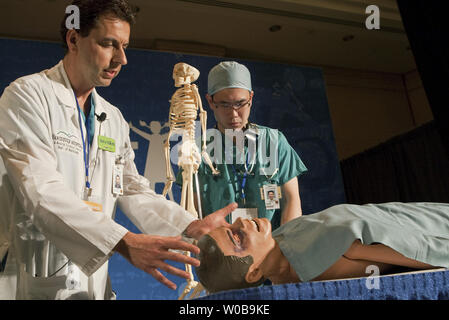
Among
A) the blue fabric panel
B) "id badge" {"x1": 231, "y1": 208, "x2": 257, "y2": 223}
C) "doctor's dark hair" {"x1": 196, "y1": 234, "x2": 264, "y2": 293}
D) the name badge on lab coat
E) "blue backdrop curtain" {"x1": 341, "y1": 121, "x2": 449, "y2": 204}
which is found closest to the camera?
the blue fabric panel

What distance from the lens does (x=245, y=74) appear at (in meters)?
2.53

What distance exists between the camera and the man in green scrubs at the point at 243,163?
2350 millimetres

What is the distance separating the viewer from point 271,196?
2.33m

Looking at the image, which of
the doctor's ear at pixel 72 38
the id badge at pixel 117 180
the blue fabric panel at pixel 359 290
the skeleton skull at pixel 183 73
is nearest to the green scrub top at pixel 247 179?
the skeleton skull at pixel 183 73

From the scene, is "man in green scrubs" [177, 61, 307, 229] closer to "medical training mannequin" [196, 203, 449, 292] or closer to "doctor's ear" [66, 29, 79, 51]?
"medical training mannequin" [196, 203, 449, 292]

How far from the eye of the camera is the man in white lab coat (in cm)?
124

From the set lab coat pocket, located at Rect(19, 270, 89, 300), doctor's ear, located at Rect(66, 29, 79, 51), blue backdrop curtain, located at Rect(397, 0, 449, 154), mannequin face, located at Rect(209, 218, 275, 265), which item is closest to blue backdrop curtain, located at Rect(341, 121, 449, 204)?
blue backdrop curtain, located at Rect(397, 0, 449, 154)

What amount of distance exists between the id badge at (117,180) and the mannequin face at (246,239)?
0.44 metres

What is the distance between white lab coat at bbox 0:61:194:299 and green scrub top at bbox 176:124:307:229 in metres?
0.72

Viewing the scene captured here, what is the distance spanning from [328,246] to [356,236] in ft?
0.29
